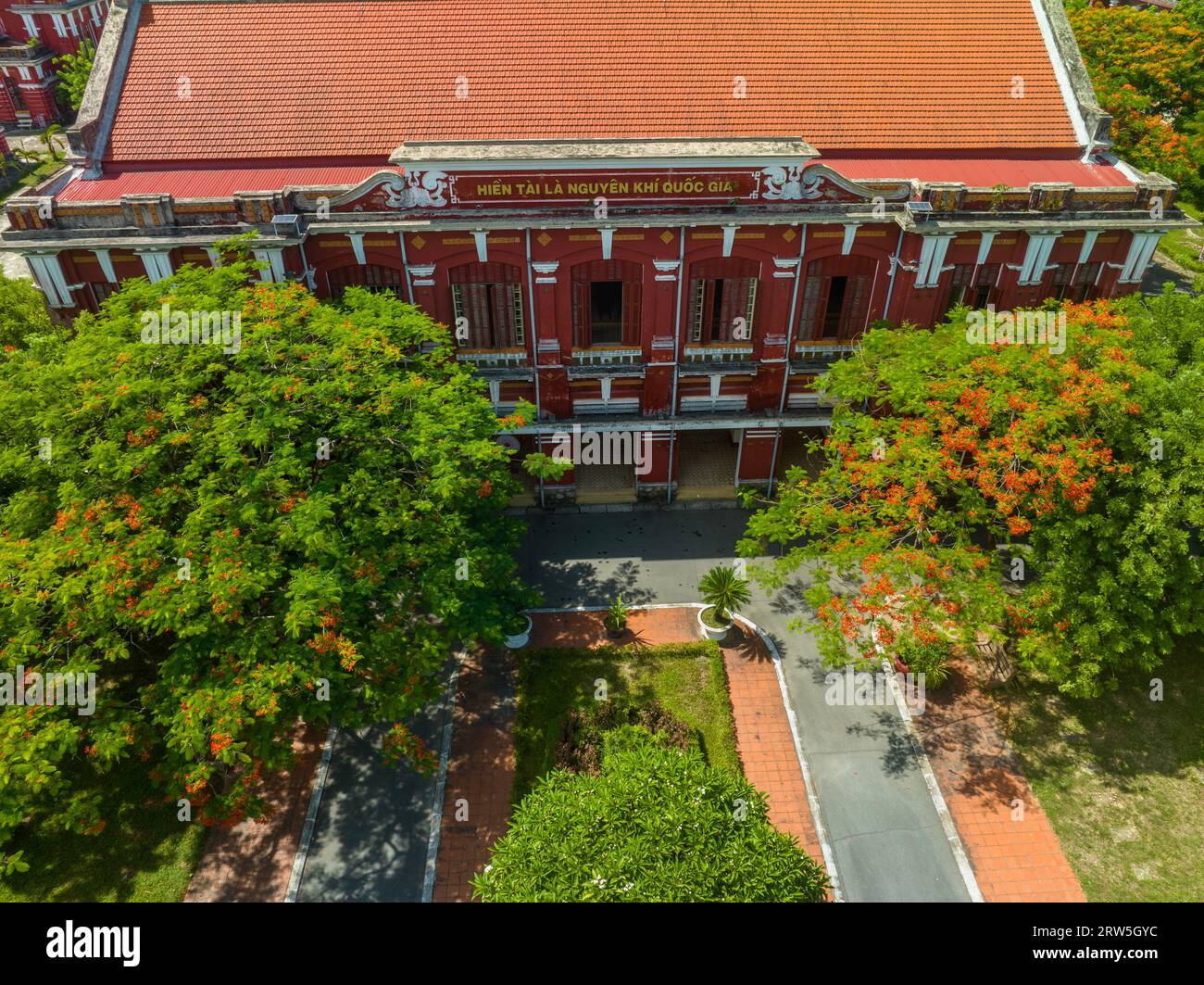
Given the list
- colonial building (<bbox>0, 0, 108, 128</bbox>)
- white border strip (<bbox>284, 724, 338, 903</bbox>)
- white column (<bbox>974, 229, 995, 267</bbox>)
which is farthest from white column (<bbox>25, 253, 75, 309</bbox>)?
colonial building (<bbox>0, 0, 108, 128</bbox>)

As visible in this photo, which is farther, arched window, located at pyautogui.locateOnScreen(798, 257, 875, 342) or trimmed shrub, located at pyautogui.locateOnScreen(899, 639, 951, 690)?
arched window, located at pyautogui.locateOnScreen(798, 257, 875, 342)

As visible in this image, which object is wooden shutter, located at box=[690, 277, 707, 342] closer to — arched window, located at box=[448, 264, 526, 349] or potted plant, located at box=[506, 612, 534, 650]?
arched window, located at box=[448, 264, 526, 349]

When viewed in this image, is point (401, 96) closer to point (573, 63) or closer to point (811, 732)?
point (573, 63)

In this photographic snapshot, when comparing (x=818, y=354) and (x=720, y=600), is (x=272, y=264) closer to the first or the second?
(x=720, y=600)

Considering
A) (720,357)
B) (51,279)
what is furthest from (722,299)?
(51,279)

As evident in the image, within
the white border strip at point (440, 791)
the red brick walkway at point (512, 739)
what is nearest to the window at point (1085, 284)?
the red brick walkway at point (512, 739)
